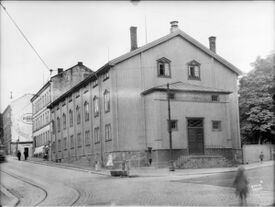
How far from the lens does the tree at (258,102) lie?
45.0m

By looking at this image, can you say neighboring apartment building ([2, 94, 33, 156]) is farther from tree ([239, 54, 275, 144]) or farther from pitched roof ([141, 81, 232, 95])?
pitched roof ([141, 81, 232, 95])

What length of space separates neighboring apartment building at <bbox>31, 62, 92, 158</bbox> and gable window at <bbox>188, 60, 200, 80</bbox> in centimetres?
1852

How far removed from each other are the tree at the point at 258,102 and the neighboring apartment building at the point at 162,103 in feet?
14.2

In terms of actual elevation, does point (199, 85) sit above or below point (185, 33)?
below

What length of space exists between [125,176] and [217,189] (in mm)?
9963

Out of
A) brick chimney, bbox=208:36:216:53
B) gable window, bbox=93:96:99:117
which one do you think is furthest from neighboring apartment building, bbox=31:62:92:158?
brick chimney, bbox=208:36:216:53

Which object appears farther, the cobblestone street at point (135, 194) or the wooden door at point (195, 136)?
the wooden door at point (195, 136)

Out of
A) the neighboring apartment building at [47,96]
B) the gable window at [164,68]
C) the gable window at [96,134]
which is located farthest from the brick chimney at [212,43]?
the neighboring apartment building at [47,96]

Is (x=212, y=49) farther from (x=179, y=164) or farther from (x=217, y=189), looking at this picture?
(x=217, y=189)

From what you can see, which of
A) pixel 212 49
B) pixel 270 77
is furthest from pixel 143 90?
pixel 270 77

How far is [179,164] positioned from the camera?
1348 inches

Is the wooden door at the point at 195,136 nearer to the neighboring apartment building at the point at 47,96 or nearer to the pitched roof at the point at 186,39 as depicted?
the pitched roof at the point at 186,39

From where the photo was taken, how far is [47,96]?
6275cm

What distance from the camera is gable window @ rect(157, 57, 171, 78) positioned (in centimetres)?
3859
